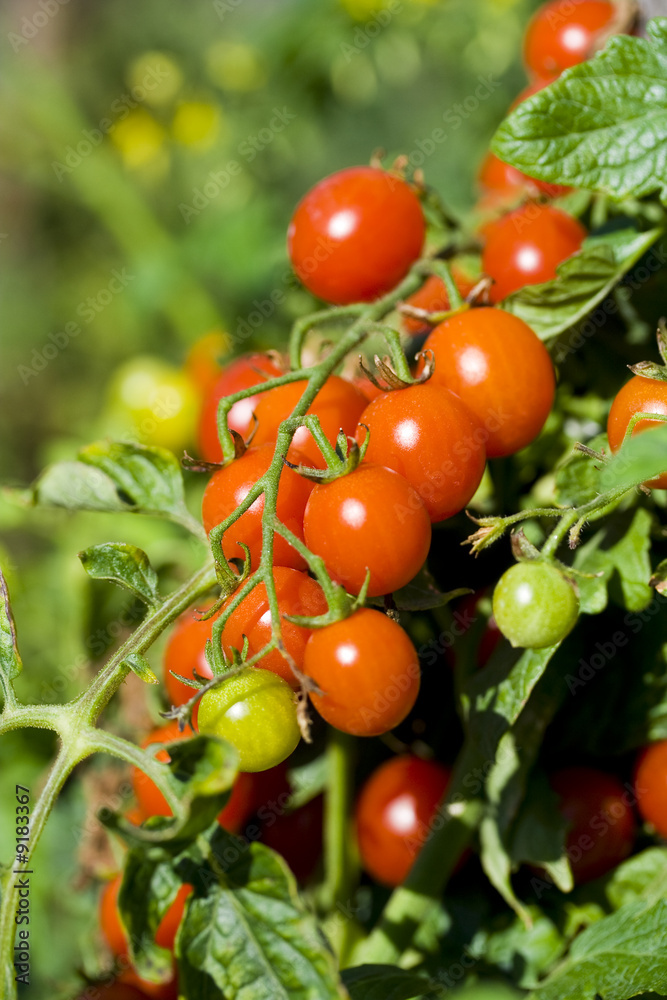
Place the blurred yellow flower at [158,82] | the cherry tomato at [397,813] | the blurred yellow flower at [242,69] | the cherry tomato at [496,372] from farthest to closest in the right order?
the blurred yellow flower at [158,82] < the blurred yellow flower at [242,69] < the cherry tomato at [397,813] < the cherry tomato at [496,372]

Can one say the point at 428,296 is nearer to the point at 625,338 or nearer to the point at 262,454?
the point at 625,338

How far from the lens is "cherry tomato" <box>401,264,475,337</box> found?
0.88 metres

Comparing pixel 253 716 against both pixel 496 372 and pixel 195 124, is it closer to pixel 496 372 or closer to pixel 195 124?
pixel 496 372

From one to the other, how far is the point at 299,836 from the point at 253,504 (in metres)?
0.52

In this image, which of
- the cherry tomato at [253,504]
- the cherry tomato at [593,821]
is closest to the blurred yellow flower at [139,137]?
the cherry tomato at [253,504]

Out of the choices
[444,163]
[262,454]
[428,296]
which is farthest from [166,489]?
[444,163]

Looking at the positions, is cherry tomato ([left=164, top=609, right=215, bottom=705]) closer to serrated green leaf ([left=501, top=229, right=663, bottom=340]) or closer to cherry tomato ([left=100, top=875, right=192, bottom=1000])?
cherry tomato ([left=100, top=875, right=192, bottom=1000])

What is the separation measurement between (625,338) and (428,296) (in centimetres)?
22

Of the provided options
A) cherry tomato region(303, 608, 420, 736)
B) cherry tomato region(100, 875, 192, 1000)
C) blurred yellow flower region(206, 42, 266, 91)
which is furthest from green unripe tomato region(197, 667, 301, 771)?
blurred yellow flower region(206, 42, 266, 91)

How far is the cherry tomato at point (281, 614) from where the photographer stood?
62 centimetres

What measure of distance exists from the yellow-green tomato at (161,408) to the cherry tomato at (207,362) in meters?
0.02

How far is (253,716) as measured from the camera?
576 millimetres

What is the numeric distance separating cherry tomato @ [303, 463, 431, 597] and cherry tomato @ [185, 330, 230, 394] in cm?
74

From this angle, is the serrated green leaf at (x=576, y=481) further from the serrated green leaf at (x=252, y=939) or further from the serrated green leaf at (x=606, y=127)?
the serrated green leaf at (x=252, y=939)
